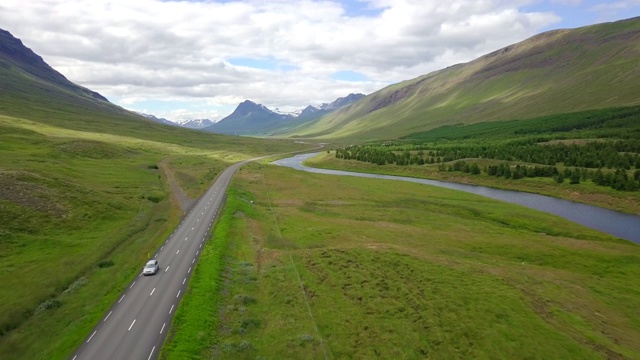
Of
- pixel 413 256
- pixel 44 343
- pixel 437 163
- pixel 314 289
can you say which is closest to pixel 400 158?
pixel 437 163

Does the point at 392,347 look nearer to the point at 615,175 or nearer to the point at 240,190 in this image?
the point at 240,190

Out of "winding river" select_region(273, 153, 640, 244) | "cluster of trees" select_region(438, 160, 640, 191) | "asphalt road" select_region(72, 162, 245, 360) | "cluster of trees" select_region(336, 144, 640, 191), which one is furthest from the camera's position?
"cluster of trees" select_region(336, 144, 640, 191)

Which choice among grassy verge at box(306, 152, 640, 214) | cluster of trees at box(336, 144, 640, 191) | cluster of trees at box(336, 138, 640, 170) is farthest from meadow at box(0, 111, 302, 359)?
cluster of trees at box(336, 144, 640, 191)

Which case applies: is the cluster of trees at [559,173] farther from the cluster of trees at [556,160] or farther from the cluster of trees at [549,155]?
the cluster of trees at [549,155]

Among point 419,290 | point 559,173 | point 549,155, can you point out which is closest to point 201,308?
point 419,290

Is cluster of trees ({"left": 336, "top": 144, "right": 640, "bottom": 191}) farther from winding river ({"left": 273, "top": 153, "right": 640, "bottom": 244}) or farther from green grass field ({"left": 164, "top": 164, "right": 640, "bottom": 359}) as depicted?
green grass field ({"left": 164, "top": 164, "right": 640, "bottom": 359})

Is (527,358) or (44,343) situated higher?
(44,343)
